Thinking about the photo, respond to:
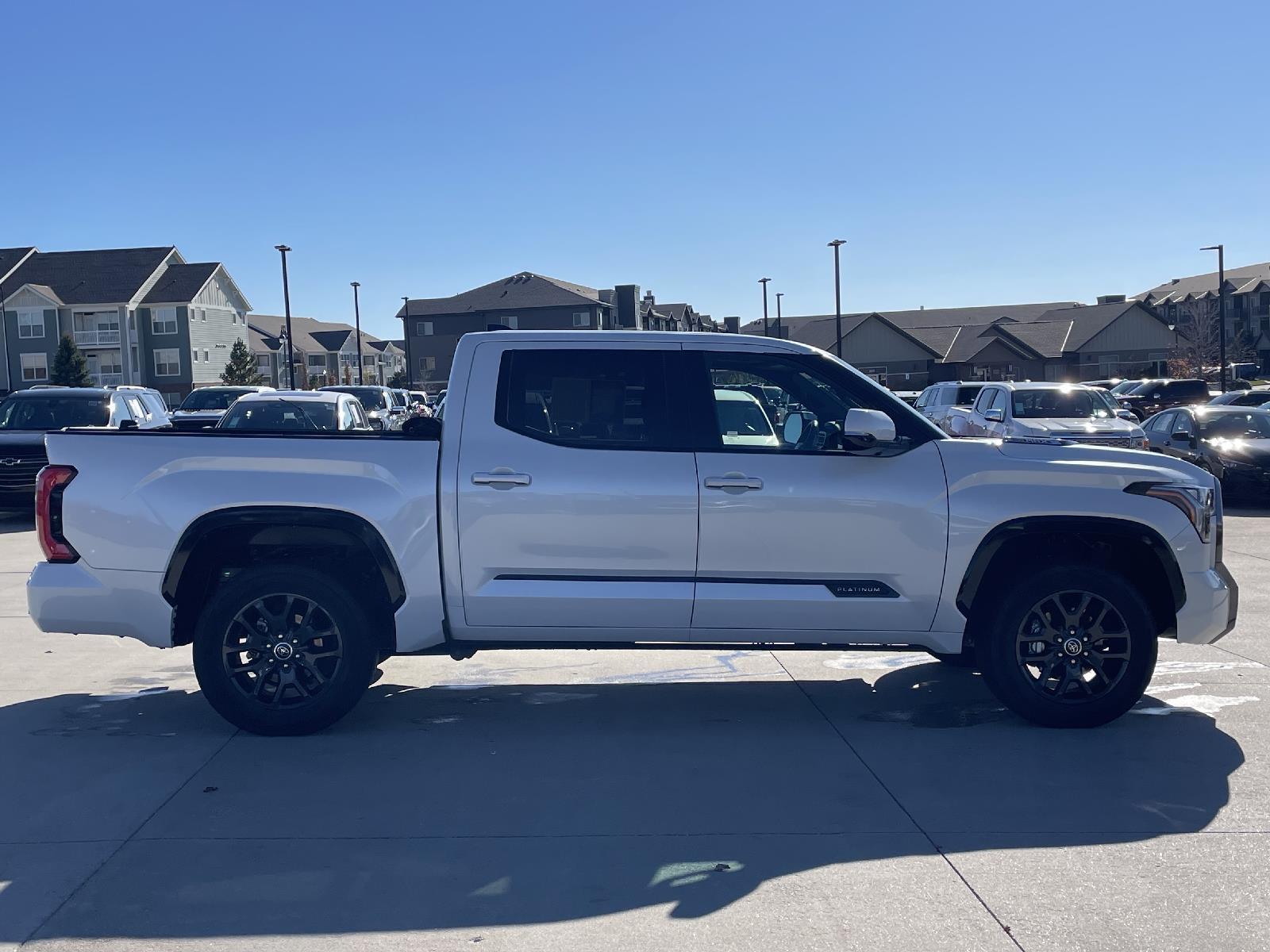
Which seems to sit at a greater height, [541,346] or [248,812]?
[541,346]

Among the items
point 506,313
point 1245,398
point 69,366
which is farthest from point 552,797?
point 506,313

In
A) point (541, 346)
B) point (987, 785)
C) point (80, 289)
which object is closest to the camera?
point (987, 785)

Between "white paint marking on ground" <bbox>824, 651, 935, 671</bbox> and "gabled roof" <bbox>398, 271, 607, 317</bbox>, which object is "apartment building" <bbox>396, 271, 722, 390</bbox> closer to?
"gabled roof" <bbox>398, 271, 607, 317</bbox>

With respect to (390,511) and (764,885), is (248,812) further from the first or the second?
(764,885)

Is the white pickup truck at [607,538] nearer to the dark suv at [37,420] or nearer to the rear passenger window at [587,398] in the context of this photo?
the rear passenger window at [587,398]

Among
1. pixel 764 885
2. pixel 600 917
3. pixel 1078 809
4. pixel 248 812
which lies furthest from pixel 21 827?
pixel 1078 809

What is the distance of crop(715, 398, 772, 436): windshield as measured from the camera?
587cm

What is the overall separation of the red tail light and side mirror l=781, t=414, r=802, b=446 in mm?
3549

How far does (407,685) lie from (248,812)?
2.21m

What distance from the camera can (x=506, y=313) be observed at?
80.9 m

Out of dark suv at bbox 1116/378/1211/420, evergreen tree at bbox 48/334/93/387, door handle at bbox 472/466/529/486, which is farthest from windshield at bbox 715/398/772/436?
evergreen tree at bbox 48/334/93/387

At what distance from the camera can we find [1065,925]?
12.5 ft

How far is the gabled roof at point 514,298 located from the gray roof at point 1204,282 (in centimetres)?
4796

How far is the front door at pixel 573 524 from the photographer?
5.65 m
